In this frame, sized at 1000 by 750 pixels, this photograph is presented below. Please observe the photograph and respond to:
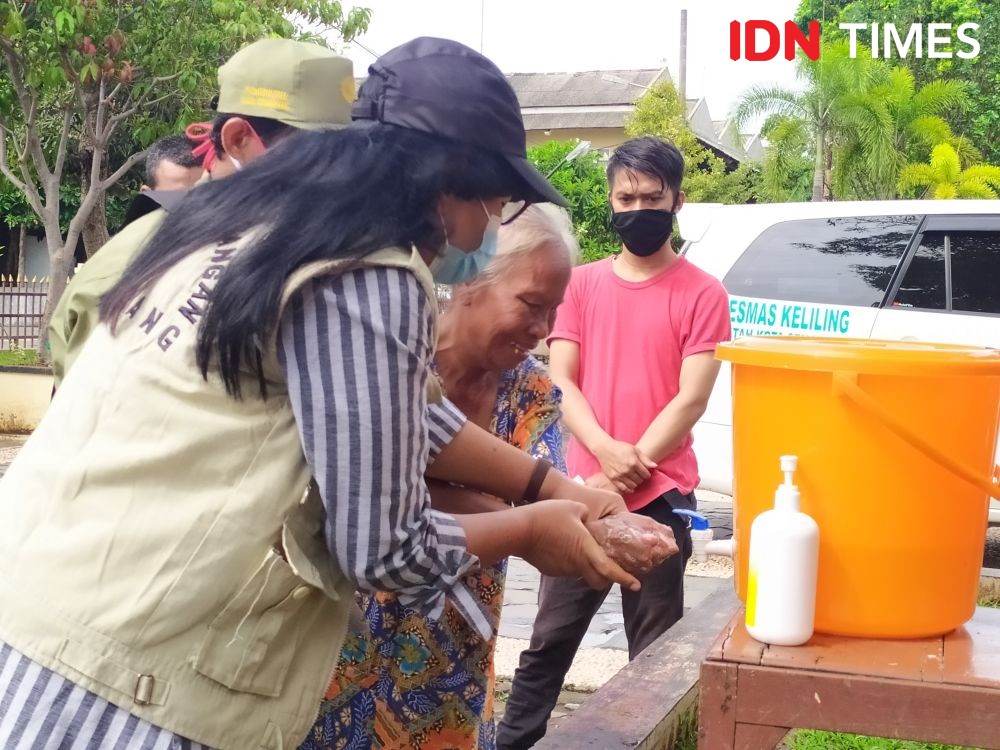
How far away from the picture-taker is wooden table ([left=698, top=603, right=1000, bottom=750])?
1.52 metres

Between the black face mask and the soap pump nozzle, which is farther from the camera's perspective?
the black face mask

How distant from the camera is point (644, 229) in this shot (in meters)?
3.61

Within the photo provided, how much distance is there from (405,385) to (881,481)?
74 cm

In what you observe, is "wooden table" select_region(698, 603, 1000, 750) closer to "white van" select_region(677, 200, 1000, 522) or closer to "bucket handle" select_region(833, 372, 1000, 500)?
"bucket handle" select_region(833, 372, 1000, 500)

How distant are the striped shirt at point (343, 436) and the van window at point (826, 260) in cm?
501

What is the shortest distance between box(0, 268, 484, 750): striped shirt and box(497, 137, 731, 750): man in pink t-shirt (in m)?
2.08

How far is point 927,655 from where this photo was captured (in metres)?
1.65

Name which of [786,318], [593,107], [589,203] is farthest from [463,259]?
[593,107]

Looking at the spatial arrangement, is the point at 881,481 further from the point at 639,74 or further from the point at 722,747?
the point at 639,74

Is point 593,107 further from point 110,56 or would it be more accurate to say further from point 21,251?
point 110,56

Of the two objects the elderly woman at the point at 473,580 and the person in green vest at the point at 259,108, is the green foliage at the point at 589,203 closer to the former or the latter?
the person in green vest at the point at 259,108

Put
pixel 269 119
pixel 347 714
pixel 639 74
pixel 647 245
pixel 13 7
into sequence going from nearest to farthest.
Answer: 1. pixel 347 714
2. pixel 269 119
3. pixel 647 245
4. pixel 13 7
5. pixel 639 74

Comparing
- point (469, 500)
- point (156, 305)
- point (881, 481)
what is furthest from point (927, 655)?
point (156, 305)

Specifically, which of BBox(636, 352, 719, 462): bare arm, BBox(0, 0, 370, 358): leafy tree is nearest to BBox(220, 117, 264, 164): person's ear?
BBox(636, 352, 719, 462): bare arm
